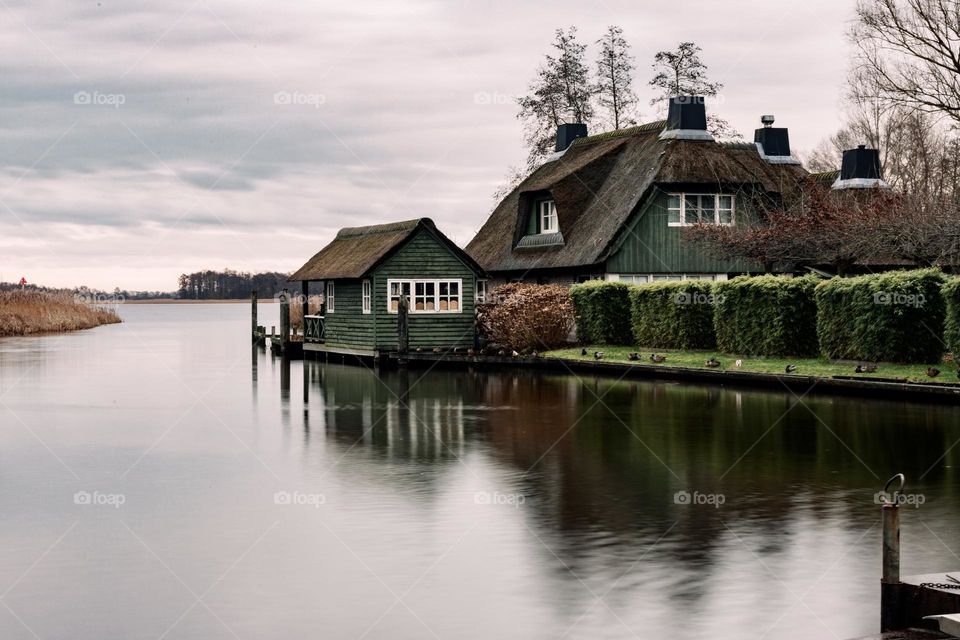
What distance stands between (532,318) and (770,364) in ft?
37.0

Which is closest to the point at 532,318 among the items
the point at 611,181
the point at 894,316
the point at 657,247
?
the point at 657,247

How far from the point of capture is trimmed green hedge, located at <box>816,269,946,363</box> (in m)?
30.5

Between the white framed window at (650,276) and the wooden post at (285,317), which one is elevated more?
the white framed window at (650,276)

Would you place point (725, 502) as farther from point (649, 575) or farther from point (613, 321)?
point (613, 321)

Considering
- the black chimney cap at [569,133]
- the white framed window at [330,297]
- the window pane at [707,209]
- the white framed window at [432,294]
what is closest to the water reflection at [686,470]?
the white framed window at [432,294]

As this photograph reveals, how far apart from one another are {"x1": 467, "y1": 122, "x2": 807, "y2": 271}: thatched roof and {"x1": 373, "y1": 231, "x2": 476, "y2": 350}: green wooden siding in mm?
5522

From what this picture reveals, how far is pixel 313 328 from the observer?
54.8m

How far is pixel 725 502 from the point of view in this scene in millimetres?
14547

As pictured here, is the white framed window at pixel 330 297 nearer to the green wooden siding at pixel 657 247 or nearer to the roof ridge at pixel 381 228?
the roof ridge at pixel 381 228

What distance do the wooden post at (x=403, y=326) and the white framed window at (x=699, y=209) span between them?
40.6ft

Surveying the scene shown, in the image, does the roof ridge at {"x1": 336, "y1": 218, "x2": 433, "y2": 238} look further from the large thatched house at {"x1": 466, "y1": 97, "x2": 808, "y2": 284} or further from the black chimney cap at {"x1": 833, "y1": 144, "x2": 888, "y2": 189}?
the black chimney cap at {"x1": 833, "y1": 144, "x2": 888, "y2": 189}

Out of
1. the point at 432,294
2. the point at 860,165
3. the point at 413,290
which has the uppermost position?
the point at 860,165

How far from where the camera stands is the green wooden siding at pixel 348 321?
4628cm

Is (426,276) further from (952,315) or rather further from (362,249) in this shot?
(952,315)
